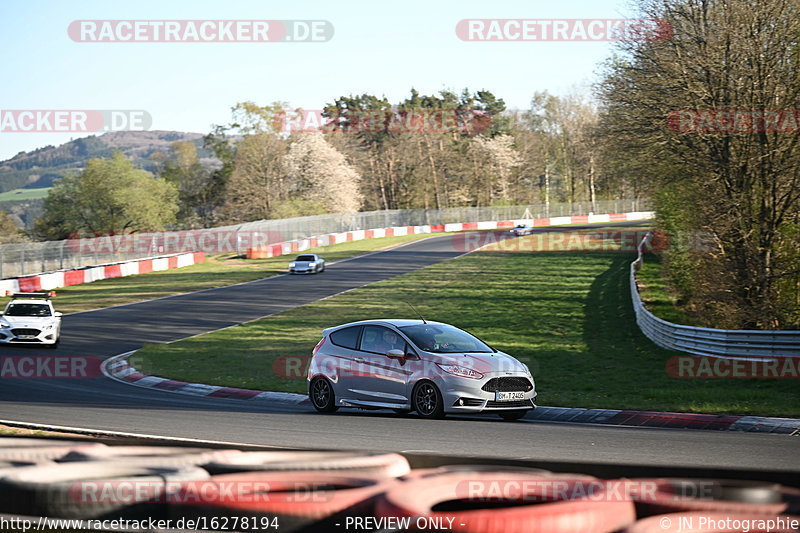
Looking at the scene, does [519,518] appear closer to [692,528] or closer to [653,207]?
[692,528]

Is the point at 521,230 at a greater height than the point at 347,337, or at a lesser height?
greater

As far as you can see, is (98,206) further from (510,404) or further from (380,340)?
(510,404)

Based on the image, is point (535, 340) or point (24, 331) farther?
point (24, 331)

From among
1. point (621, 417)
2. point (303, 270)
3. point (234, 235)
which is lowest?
point (621, 417)

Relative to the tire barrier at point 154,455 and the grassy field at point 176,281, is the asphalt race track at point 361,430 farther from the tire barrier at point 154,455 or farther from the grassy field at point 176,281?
the grassy field at point 176,281

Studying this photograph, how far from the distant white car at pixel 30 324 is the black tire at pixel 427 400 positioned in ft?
52.4

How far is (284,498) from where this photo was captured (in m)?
6.02

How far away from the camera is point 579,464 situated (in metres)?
6.53

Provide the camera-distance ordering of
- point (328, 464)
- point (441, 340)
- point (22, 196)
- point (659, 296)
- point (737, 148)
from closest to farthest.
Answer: point (328, 464) < point (441, 340) < point (737, 148) < point (659, 296) < point (22, 196)

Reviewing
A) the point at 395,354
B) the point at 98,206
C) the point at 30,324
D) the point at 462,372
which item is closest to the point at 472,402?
the point at 462,372

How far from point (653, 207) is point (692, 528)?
1613 inches

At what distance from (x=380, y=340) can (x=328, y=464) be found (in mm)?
6989

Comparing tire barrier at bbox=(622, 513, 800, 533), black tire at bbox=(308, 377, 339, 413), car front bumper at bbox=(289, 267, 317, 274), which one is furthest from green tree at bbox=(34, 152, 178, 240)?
tire barrier at bbox=(622, 513, 800, 533)

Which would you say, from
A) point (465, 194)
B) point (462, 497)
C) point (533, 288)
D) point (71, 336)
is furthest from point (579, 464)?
point (465, 194)
